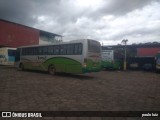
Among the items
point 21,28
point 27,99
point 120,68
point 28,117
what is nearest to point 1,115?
point 28,117

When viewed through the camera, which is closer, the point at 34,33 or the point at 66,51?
the point at 66,51

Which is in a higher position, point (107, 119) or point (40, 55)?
point (40, 55)

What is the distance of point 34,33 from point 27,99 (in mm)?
36838

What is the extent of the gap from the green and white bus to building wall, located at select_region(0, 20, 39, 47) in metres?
19.3

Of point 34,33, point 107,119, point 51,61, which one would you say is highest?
point 34,33

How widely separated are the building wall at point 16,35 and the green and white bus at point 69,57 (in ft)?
63.2

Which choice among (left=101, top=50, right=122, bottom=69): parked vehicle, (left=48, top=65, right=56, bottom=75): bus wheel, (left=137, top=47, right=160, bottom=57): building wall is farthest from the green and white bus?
(left=137, top=47, right=160, bottom=57): building wall

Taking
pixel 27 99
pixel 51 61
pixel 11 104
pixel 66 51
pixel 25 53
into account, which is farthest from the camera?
pixel 25 53

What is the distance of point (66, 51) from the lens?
47.1ft

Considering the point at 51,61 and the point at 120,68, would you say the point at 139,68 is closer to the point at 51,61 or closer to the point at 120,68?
the point at 120,68

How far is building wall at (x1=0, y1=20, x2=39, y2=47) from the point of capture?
34.1 meters

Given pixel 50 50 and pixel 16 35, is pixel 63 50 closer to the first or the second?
pixel 50 50

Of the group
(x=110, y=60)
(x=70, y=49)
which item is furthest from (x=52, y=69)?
(x=110, y=60)

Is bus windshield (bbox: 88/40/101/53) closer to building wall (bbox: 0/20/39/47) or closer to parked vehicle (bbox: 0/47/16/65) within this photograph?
parked vehicle (bbox: 0/47/16/65)
